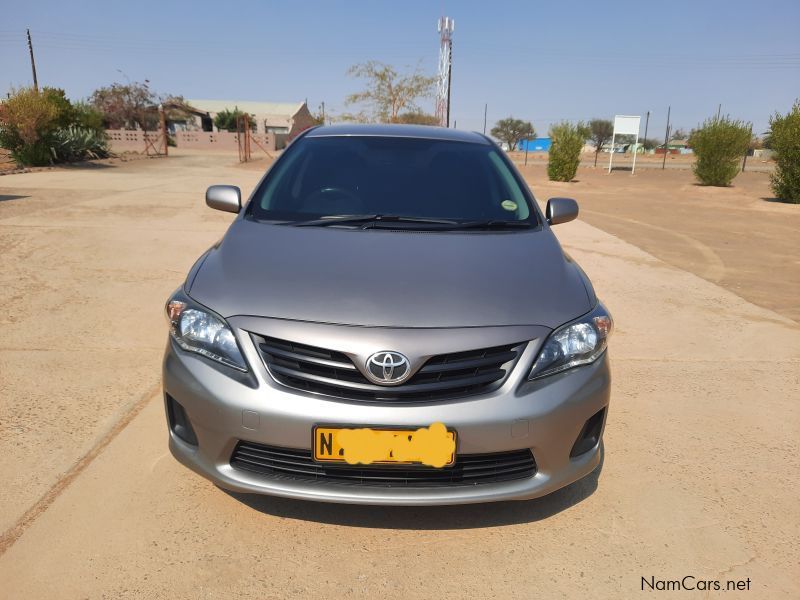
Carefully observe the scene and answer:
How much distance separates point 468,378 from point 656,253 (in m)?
7.06

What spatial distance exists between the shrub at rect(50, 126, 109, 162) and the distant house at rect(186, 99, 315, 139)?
45250mm

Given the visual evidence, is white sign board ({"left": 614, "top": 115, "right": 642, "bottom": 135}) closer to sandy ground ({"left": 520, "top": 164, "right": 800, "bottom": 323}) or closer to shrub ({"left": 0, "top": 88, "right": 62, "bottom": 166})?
sandy ground ({"left": 520, "top": 164, "right": 800, "bottom": 323})

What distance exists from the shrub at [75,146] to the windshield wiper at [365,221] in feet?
61.2

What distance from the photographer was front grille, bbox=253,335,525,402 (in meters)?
1.97

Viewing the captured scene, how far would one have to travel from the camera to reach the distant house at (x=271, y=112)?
69.0m

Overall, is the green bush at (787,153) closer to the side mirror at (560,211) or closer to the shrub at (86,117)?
the side mirror at (560,211)

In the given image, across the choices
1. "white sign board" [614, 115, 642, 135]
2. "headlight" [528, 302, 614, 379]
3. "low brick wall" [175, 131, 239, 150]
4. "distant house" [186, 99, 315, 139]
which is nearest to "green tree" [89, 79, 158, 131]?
"low brick wall" [175, 131, 239, 150]

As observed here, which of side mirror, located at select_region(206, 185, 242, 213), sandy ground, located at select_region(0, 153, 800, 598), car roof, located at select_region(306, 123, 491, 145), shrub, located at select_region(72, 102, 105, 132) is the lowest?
sandy ground, located at select_region(0, 153, 800, 598)

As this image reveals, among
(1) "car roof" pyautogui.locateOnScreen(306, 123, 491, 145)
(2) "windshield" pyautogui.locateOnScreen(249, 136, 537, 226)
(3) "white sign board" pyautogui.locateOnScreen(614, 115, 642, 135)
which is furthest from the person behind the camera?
(3) "white sign board" pyautogui.locateOnScreen(614, 115, 642, 135)

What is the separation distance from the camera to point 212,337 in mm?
2148

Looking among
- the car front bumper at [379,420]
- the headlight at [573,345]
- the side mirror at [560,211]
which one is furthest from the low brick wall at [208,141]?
the headlight at [573,345]

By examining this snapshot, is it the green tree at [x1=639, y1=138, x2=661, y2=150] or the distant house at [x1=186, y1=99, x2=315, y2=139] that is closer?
the distant house at [x1=186, y1=99, x2=315, y2=139]

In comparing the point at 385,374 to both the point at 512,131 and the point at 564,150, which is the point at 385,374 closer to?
the point at 564,150

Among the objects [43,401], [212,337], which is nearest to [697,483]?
[212,337]
